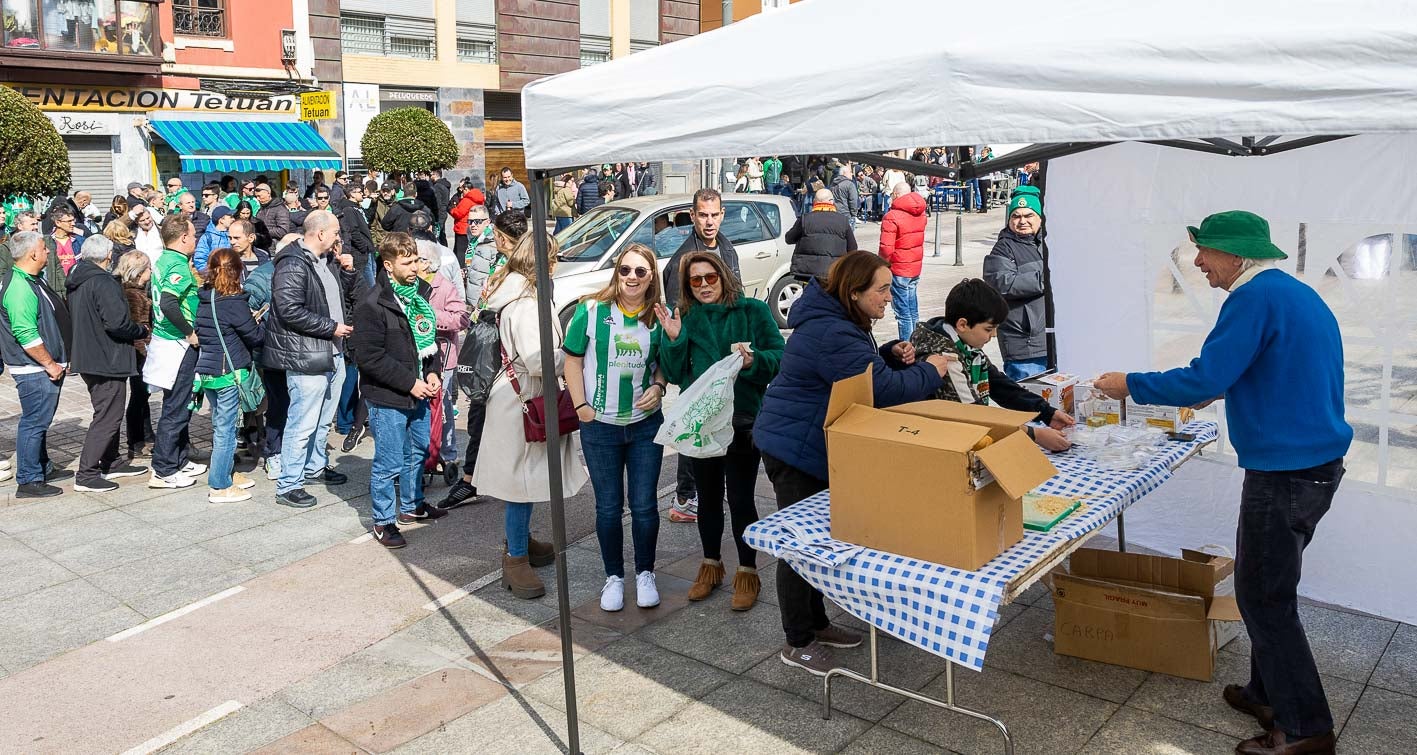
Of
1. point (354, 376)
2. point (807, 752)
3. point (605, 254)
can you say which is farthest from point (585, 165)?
point (605, 254)

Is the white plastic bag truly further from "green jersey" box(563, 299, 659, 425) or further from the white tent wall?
the white tent wall

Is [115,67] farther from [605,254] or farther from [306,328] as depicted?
[306,328]

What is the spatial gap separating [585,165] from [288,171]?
80.0ft

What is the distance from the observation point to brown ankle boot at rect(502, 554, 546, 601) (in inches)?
214

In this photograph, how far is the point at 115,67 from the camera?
23.0 m

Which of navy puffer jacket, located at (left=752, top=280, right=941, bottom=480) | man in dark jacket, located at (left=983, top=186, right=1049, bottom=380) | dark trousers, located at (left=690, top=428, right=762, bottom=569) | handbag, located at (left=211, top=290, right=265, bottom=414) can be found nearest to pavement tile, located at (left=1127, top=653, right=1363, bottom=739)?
navy puffer jacket, located at (left=752, top=280, right=941, bottom=480)

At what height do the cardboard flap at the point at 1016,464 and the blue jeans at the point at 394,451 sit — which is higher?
the cardboard flap at the point at 1016,464

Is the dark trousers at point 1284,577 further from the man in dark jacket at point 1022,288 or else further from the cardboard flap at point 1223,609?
the man in dark jacket at point 1022,288

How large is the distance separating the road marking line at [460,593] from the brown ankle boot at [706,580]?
1072 millimetres

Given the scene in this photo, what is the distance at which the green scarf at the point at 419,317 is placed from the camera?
607 cm

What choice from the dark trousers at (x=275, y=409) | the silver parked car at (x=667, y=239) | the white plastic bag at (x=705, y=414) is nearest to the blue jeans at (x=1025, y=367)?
the white plastic bag at (x=705, y=414)

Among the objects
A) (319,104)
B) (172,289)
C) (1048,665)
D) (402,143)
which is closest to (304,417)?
(172,289)

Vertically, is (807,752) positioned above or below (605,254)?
below

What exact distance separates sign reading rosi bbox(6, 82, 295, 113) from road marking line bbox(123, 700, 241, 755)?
71.4 ft
